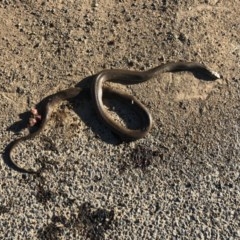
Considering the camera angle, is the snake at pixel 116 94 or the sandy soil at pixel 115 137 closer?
the sandy soil at pixel 115 137

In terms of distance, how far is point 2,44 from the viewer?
8.62 m

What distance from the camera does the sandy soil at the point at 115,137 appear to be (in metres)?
7.55

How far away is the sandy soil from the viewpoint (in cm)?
755

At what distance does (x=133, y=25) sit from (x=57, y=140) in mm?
2014

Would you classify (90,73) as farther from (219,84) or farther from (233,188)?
(233,188)

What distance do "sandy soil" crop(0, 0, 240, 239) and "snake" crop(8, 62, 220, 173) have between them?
9 cm

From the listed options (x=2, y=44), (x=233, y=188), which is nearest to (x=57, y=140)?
(x=2, y=44)

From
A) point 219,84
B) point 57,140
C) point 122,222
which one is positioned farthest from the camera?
point 219,84

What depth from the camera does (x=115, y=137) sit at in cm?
806

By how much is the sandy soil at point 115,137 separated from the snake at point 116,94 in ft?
0.30

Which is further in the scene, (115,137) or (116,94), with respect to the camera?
(116,94)

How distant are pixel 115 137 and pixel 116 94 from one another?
59cm

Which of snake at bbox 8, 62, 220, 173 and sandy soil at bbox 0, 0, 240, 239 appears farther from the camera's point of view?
snake at bbox 8, 62, 220, 173

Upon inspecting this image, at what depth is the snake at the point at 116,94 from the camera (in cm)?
801
